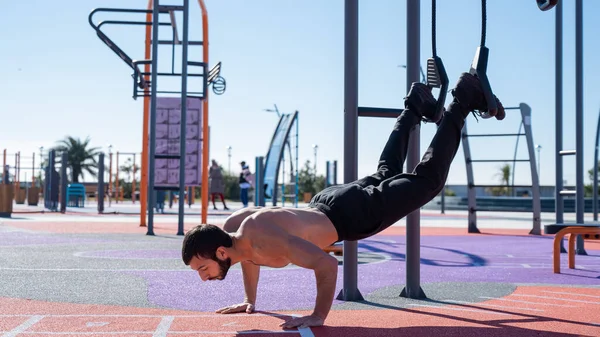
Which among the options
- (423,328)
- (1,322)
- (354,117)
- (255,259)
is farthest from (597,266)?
(1,322)

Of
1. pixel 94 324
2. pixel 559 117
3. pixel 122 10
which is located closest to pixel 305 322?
pixel 94 324

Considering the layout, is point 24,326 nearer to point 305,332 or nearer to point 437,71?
point 305,332

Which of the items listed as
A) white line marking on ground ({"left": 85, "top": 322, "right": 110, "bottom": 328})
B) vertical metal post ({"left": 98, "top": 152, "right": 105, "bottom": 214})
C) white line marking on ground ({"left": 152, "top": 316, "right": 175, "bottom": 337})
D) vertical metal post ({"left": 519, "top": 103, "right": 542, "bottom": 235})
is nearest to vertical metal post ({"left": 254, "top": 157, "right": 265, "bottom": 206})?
vertical metal post ({"left": 519, "top": 103, "right": 542, "bottom": 235})

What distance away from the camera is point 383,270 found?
7160 mm

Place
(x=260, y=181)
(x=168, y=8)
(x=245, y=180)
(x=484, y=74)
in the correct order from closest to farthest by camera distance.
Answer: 1. (x=484, y=74)
2. (x=168, y=8)
3. (x=260, y=181)
4. (x=245, y=180)

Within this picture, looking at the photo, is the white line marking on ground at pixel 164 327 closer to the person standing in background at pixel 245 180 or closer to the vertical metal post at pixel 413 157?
the vertical metal post at pixel 413 157

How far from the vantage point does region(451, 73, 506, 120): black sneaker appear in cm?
456

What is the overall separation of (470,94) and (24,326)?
301cm

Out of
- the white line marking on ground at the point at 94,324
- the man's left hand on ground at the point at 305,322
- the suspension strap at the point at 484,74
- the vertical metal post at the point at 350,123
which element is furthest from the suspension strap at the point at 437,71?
the white line marking on ground at the point at 94,324

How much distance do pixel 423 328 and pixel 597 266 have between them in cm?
472

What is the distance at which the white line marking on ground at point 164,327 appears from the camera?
12.0 feet

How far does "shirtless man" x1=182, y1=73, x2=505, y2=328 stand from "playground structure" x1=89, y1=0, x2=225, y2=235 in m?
7.22

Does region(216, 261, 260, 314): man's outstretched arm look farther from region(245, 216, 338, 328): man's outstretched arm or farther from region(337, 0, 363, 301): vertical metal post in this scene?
region(337, 0, 363, 301): vertical metal post

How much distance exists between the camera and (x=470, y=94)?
4562mm
